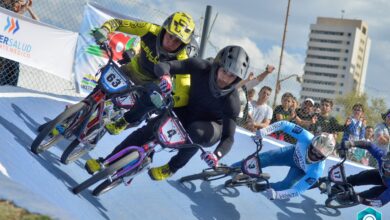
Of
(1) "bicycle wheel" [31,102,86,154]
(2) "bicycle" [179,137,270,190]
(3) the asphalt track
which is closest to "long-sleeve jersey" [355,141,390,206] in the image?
(3) the asphalt track

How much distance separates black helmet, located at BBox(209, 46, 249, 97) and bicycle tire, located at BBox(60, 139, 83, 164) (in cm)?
176

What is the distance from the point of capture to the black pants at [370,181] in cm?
895

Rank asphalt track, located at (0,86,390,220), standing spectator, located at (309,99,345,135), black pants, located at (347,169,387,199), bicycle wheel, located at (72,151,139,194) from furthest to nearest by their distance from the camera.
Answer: standing spectator, located at (309,99,345,135) < black pants, located at (347,169,387,199) < bicycle wheel, located at (72,151,139,194) < asphalt track, located at (0,86,390,220)

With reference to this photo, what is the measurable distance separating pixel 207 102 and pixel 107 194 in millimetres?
1678

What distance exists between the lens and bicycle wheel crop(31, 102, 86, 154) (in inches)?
227

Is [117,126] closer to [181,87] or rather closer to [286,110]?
[181,87]

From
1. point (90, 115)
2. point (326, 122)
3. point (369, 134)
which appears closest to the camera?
point (90, 115)

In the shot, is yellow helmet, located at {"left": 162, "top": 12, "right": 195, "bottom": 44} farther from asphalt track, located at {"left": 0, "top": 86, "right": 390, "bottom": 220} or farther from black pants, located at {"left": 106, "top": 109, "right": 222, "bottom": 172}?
asphalt track, located at {"left": 0, "top": 86, "right": 390, "bottom": 220}

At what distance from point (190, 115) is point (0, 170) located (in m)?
2.29

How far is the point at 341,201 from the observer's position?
8969 millimetres

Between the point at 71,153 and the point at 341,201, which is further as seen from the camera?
the point at 341,201

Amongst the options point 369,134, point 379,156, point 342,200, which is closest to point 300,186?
point 342,200

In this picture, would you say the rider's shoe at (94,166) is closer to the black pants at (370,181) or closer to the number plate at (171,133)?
the number plate at (171,133)

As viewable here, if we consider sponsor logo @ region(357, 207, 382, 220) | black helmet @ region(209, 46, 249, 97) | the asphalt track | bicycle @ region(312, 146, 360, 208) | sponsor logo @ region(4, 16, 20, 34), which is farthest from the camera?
sponsor logo @ region(357, 207, 382, 220)
